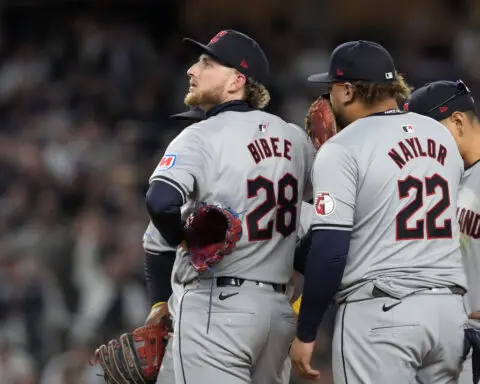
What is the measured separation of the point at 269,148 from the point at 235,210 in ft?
0.92

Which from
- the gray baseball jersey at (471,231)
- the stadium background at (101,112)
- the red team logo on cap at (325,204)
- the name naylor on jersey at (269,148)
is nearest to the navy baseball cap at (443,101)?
the gray baseball jersey at (471,231)

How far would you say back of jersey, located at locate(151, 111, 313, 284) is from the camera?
13.9ft

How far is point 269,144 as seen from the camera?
435 centimetres

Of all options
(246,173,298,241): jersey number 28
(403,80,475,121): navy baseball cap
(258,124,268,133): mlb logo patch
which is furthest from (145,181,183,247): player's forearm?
(403,80,475,121): navy baseball cap

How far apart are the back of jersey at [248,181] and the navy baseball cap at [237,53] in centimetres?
20

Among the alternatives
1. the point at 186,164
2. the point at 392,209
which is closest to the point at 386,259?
the point at 392,209

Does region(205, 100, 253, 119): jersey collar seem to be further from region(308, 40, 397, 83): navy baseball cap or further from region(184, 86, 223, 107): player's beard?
region(308, 40, 397, 83): navy baseball cap

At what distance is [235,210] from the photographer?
4.23 metres

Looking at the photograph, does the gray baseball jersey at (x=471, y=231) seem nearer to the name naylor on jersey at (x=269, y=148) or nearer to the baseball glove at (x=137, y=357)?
the name naylor on jersey at (x=269, y=148)

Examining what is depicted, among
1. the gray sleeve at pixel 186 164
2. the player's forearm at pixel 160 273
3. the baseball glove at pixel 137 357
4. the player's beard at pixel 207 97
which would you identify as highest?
the player's beard at pixel 207 97

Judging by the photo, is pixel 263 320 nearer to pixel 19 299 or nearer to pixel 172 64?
pixel 19 299

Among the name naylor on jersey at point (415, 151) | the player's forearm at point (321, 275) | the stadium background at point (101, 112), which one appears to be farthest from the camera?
the stadium background at point (101, 112)

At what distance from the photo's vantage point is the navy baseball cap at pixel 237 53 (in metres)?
4.43

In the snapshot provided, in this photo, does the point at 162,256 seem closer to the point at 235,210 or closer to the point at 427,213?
the point at 235,210
